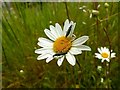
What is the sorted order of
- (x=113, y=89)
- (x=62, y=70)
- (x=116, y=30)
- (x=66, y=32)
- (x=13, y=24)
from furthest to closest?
(x=13, y=24) → (x=116, y=30) → (x=62, y=70) → (x=113, y=89) → (x=66, y=32)

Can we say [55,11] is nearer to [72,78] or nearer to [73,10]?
[73,10]

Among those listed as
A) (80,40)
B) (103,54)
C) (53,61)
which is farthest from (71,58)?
(53,61)

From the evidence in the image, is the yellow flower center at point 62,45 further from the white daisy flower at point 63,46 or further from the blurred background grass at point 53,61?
the blurred background grass at point 53,61

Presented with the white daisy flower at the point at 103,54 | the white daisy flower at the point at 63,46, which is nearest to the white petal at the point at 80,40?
the white daisy flower at the point at 63,46

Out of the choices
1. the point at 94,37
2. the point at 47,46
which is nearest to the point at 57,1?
the point at 94,37

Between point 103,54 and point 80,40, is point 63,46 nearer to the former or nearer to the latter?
point 80,40

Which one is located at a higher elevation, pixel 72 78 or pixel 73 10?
pixel 73 10
